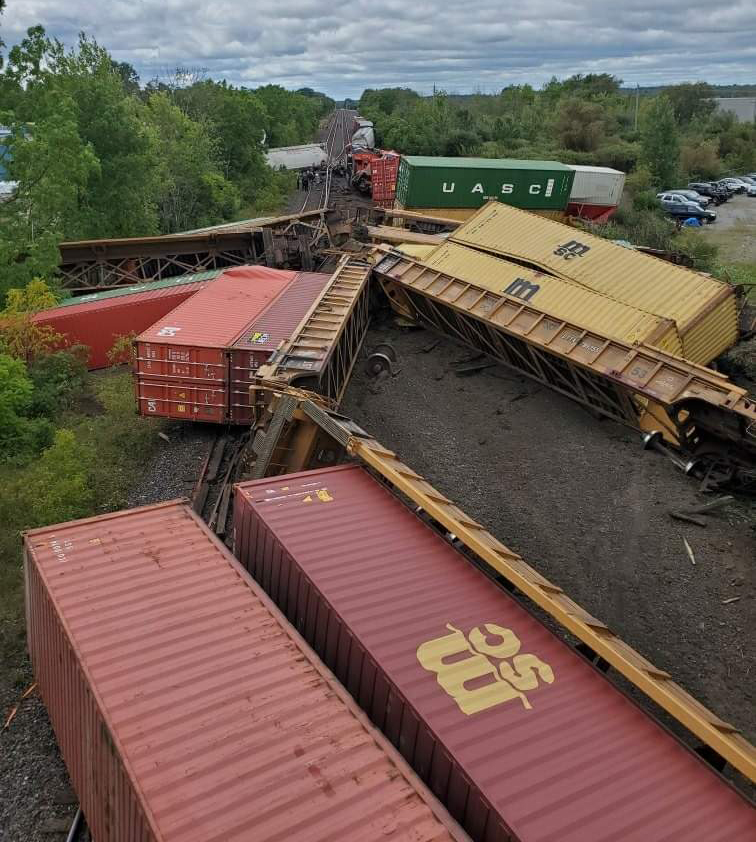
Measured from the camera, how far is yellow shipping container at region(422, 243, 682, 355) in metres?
14.6

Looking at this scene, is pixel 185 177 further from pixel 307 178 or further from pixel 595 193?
pixel 595 193

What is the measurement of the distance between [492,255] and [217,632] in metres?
15.5

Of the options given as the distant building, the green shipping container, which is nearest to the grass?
the green shipping container

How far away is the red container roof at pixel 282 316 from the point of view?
15.3 metres

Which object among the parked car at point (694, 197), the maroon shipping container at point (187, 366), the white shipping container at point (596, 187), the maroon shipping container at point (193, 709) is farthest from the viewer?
the parked car at point (694, 197)

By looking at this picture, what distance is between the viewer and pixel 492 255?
770 inches

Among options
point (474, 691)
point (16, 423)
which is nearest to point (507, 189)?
point (16, 423)

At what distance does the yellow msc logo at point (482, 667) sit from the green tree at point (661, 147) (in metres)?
55.9

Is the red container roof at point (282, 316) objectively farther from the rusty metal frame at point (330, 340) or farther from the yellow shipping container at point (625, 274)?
the yellow shipping container at point (625, 274)

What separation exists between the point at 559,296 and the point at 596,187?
24163mm

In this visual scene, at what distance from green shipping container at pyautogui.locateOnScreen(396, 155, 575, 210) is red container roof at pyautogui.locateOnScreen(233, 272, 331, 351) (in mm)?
14749

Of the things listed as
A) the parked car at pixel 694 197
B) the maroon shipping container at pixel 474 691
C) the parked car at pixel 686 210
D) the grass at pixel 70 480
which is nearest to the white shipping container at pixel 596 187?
the parked car at pixel 686 210

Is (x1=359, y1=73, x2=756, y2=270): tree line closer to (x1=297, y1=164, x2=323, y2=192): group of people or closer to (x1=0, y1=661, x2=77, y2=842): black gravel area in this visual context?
(x1=297, y1=164, x2=323, y2=192): group of people

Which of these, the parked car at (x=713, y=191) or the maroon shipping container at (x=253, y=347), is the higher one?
the parked car at (x=713, y=191)
